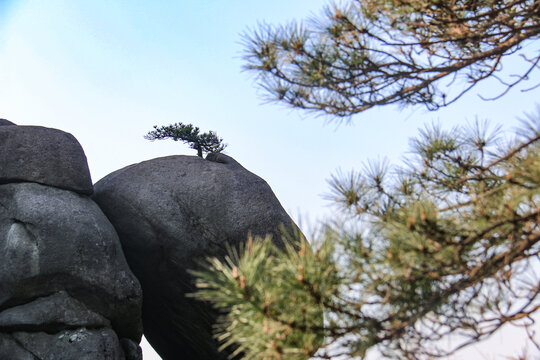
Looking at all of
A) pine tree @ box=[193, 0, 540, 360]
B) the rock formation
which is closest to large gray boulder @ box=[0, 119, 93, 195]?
the rock formation

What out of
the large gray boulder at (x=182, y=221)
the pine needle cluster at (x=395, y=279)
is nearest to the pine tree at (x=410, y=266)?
the pine needle cluster at (x=395, y=279)

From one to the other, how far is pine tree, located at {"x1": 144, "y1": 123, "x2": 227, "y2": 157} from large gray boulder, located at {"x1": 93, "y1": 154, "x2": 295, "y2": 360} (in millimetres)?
670

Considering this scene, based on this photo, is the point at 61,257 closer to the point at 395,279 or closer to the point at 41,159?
the point at 41,159

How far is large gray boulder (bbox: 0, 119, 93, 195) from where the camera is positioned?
6.73m

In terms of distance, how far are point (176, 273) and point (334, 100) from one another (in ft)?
11.9

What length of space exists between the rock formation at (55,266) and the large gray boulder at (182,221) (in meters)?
0.60

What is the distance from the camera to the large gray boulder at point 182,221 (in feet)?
23.6

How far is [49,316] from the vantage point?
19.5ft

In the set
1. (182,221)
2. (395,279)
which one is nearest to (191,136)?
(182,221)

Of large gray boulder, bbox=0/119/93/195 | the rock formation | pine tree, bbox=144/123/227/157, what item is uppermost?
pine tree, bbox=144/123/227/157

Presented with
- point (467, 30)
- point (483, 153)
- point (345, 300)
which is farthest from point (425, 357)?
point (467, 30)

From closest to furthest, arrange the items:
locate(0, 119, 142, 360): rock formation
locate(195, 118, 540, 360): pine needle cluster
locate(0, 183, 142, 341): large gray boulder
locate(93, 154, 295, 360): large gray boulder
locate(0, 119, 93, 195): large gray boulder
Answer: locate(195, 118, 540, 360): pine needle cluster, locate(0, 119, 142, 360): rock formation, locate(0, 183, 142, 341): large gray boulder, locate(0, 119, 93, 195): large gray boulder, locate(93, 154, 295, 360): large gray boulder

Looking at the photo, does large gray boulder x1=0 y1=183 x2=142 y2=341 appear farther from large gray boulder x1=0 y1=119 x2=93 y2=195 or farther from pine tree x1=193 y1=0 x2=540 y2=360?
pine tree x1=193 y1=0 x2=540 y2=360

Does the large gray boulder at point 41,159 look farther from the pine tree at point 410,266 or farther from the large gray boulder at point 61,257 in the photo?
the pine tree at point 410,266
